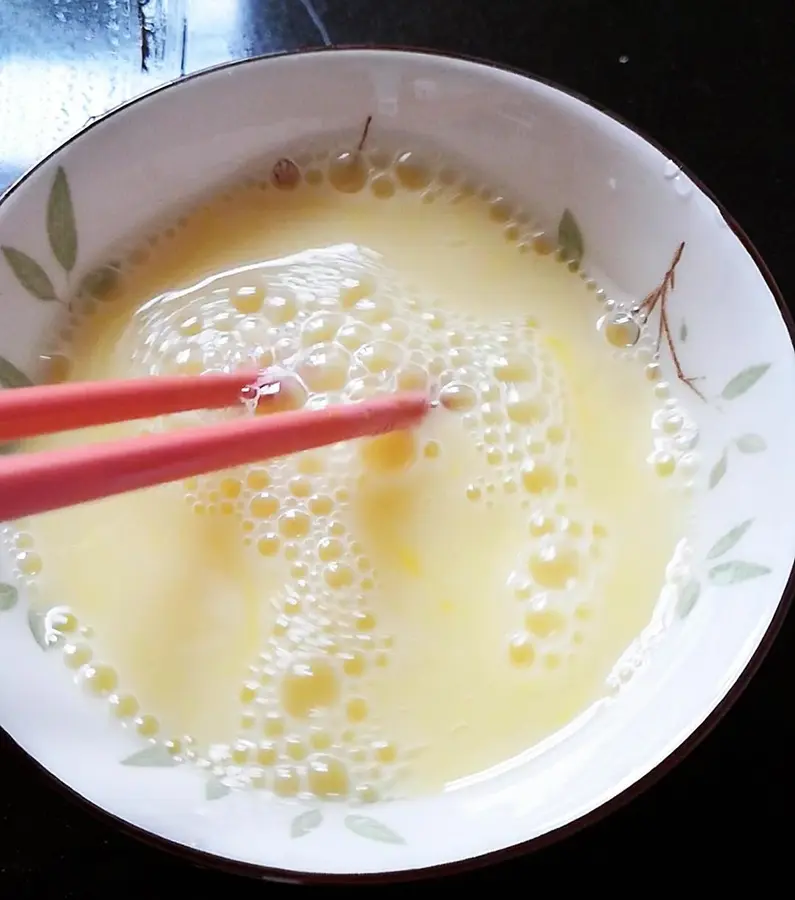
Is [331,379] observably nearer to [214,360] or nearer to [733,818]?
[214,360]

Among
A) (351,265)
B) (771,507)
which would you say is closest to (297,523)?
(351,265)

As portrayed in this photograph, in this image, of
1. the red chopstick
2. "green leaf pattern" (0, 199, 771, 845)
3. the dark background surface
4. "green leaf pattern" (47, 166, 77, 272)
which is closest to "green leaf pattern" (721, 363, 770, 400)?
"green leaf pattern" (0, 199, 771, 845)

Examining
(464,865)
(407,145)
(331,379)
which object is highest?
(407,145)

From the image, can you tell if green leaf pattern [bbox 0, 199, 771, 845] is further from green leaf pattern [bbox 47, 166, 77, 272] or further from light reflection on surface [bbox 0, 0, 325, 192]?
light reflection on surface [bbox 0, 0, 325, 192]

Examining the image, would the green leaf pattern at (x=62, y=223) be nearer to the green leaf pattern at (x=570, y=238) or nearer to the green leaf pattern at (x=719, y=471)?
the green leaf pattern at (x=570, y=238)

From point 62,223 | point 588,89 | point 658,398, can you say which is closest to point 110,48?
point 62,223
